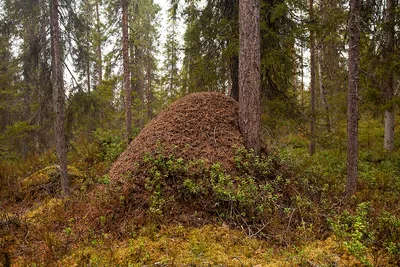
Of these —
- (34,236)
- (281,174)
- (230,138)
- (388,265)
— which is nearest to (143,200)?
(34,236)

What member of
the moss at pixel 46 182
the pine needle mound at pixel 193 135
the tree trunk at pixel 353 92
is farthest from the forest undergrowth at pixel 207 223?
the moss at pixel 46 182

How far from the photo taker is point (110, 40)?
12.1 m

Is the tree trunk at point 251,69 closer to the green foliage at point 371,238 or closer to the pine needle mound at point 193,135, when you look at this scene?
the pine needle mound at point 193,135

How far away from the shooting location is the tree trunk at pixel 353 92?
6.63 m

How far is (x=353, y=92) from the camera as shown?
6.64 metres

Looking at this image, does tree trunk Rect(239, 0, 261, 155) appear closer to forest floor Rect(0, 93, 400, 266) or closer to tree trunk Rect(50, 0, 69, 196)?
forest floor Rect(0, 93, 400, 266)

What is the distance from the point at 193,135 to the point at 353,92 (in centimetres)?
431

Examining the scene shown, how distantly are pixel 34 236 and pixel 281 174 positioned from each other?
5.25 m

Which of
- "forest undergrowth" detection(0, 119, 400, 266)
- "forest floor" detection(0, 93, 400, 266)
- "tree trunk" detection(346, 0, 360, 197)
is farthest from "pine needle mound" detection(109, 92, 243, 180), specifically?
"tree trunk" detection(346, 0, 360, 197)

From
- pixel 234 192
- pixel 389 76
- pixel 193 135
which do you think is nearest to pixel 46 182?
pixel 193 135

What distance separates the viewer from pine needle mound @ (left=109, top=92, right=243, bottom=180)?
5.85 metres

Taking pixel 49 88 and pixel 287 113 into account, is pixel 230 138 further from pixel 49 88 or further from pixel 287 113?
pixel 49 88

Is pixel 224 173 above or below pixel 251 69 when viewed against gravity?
below

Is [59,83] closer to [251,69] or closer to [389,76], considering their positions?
[251,69]
